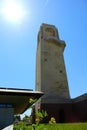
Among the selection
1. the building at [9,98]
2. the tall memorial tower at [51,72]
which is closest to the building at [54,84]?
the tall memorial tower at [51,72]

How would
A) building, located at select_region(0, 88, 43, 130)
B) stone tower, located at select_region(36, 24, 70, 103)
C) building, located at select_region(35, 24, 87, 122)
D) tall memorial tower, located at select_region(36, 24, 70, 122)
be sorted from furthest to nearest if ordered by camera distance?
stone tower, located at select_region(36, 24, 70, 103) < tall memorial tower, located at select_region(36, 24, 70, 122) < building, located at select_region(35, 24, 87, 122) < building, located at select_region(0, 88, 43, 130)

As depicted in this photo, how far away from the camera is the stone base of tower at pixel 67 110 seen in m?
20.0

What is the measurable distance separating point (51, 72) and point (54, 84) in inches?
65.3

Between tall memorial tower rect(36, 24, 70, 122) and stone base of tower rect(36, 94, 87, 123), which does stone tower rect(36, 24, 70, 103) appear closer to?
tall memorial tower rect(36, 24, 70, 122)

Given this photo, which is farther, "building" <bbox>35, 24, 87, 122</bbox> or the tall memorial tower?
the tall memorial tower

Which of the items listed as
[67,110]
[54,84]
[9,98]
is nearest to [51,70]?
[54,84]

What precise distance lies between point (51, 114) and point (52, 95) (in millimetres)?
2657

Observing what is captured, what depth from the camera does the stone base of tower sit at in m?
20.0

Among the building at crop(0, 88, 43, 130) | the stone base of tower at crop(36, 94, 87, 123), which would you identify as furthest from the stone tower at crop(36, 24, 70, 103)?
the building at crop(0, 88, 43, 130)

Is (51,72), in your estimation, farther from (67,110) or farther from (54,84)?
(67,110)

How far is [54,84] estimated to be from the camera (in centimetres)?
2403

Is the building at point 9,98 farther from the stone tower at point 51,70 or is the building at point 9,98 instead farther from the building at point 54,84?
the stone tower at point 51,70

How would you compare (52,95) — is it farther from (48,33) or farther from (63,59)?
(48,33)

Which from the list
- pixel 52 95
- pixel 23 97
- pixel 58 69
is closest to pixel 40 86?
pixel 52 95
